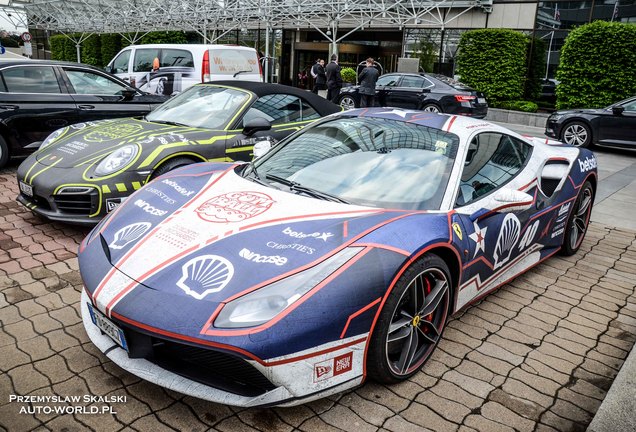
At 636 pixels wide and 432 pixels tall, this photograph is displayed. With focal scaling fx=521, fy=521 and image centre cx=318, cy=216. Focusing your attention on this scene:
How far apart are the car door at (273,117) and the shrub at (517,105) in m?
12.5

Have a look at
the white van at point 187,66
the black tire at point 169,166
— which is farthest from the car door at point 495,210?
the white van at point 187,66

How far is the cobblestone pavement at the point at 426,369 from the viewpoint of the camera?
238cm

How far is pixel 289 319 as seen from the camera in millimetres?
2131

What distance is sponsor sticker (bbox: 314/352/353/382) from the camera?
2.22 m

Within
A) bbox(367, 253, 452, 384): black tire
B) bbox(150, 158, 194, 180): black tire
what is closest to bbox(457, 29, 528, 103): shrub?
bbox(150, 158, 194, 180): black tire

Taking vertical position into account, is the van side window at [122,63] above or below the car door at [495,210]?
above

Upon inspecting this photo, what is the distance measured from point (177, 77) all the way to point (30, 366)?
9.37m

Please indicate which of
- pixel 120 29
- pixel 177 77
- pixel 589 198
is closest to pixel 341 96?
pixel 177 77

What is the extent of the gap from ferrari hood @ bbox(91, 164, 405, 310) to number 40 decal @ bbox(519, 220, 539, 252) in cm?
142

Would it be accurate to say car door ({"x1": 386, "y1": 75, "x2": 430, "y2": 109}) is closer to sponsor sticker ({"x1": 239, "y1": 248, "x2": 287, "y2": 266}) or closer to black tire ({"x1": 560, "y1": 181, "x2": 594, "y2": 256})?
black tire ({"x1": 560, "y1": 181, "x2": 594, "y2": 256})

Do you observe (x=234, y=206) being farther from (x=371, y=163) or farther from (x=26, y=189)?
(x=26, y=189)

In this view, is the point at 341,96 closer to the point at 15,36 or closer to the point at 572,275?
the point at 572,275

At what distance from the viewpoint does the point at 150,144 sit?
15.8ft

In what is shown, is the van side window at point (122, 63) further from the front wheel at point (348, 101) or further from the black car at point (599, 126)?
the black car at point (599, 126)
